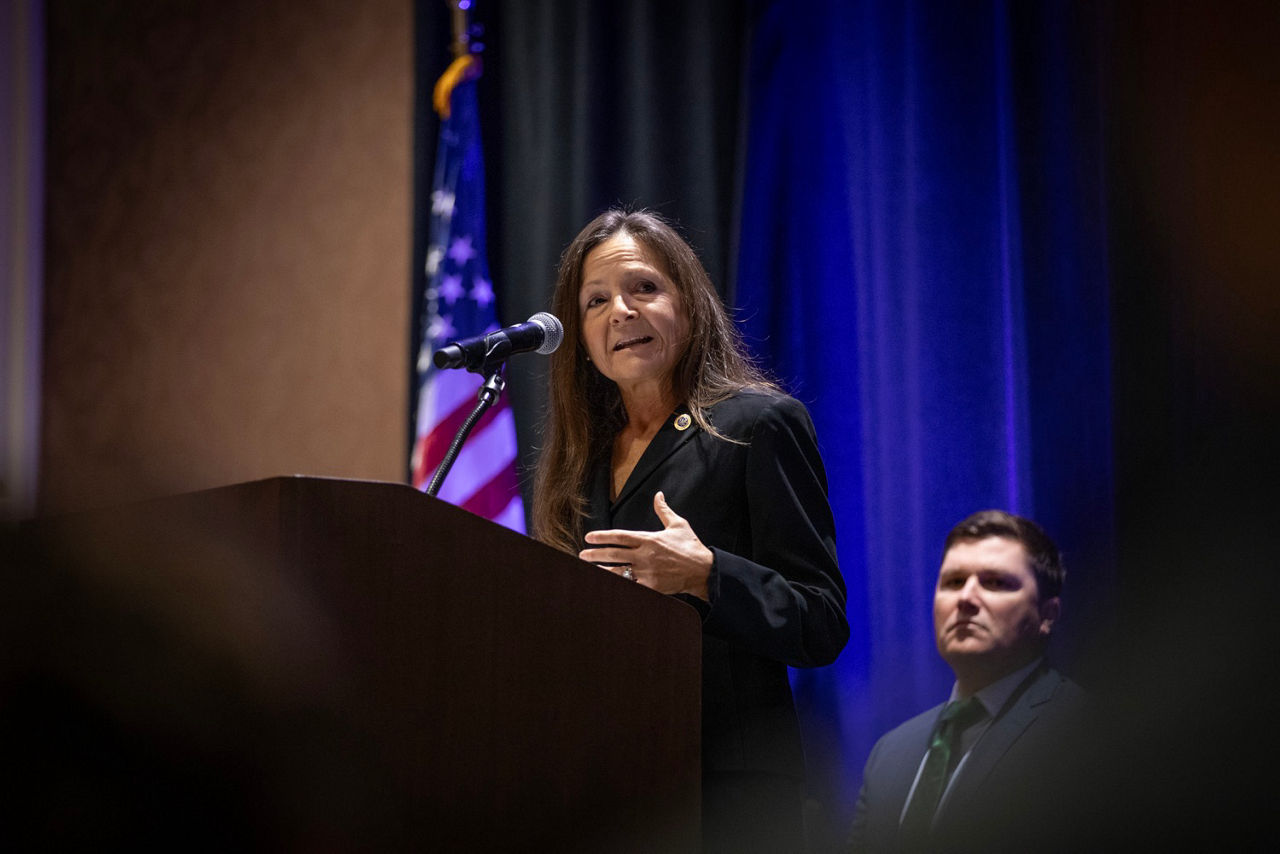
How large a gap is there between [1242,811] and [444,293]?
7.83ft

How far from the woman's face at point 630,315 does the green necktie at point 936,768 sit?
1138 mm

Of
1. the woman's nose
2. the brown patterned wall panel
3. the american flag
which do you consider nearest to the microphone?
the woman's nose

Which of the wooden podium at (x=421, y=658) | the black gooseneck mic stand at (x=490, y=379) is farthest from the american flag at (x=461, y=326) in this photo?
the wooden podium at (x=421, y=658)

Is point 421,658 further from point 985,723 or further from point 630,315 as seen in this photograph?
point 985,723

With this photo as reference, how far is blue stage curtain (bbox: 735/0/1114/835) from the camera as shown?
267 cm

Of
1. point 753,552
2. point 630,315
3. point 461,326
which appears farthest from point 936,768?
point 461,326

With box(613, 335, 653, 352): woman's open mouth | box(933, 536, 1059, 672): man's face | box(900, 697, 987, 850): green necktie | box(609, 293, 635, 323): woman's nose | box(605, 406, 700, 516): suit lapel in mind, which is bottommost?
box(900, 697, 987, 850): green necktie

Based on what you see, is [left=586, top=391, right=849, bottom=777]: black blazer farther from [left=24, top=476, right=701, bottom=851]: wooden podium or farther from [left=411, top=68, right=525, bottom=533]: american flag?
[left=411, top=68, right=525, bottom=533]: american flag

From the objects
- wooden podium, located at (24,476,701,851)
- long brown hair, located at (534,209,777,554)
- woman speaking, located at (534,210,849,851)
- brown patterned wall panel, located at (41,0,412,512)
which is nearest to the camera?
wooden podium, located at (24,476,701,851)

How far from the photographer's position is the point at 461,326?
3506 mm

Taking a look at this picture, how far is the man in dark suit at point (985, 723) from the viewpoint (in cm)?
238

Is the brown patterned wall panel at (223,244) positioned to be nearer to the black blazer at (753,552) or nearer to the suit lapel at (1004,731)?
the suit lapel at (1004,731)

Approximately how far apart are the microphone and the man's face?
124 cm

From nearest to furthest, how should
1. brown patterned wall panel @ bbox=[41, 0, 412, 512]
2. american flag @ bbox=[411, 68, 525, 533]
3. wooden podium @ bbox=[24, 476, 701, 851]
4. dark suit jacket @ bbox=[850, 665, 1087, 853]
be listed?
wooden podium @ bbox=[24, 476, 701, 851] < dark suit jacket @ bbox=[850, 665, 1087, 853] < american flag @ bbox=[411, 68, 525, 533] < brown patterned wall panel @ bbox=[41, 0, 412, 512]
